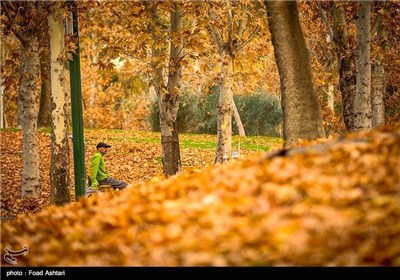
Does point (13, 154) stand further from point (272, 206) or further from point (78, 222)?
point (272, 206)

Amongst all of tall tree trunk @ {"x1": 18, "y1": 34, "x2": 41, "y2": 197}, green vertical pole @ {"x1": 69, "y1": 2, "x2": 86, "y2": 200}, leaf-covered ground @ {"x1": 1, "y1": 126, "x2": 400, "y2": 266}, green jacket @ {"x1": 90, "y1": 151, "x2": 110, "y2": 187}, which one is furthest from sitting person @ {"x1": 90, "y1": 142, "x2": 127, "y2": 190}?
leaf-covered ground @ {"x1": 1, "y1": 126, "x2": 400, "y2": 266}

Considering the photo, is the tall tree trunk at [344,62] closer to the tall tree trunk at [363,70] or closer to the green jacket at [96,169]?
the tall tree trunk at [363,70]

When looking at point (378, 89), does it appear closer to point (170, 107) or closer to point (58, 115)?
point (170, 107)

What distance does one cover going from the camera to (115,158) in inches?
792

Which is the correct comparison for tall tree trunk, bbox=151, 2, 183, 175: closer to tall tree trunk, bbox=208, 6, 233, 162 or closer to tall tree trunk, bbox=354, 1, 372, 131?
tall tree trunk, bbox=208, 6, 233, 162

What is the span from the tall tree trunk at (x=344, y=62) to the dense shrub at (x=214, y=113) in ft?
63.3

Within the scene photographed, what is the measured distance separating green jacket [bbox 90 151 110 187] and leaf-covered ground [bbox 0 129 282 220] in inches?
63.3

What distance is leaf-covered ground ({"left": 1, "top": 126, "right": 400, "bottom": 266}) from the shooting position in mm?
4422

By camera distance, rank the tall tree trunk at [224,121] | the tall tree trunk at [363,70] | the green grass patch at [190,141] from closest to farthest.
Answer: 1. the tall tree trunk at [363,70]
2. the tall tree trunk at [224,121]
3. the green grass patch at [190,141]

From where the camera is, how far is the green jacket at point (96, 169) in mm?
12195

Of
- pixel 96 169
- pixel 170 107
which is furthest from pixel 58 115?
pixel 170 107

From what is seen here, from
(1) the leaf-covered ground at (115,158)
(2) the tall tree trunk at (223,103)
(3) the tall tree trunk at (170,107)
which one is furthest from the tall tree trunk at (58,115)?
(2) the tall tree trunk at (223,103)
